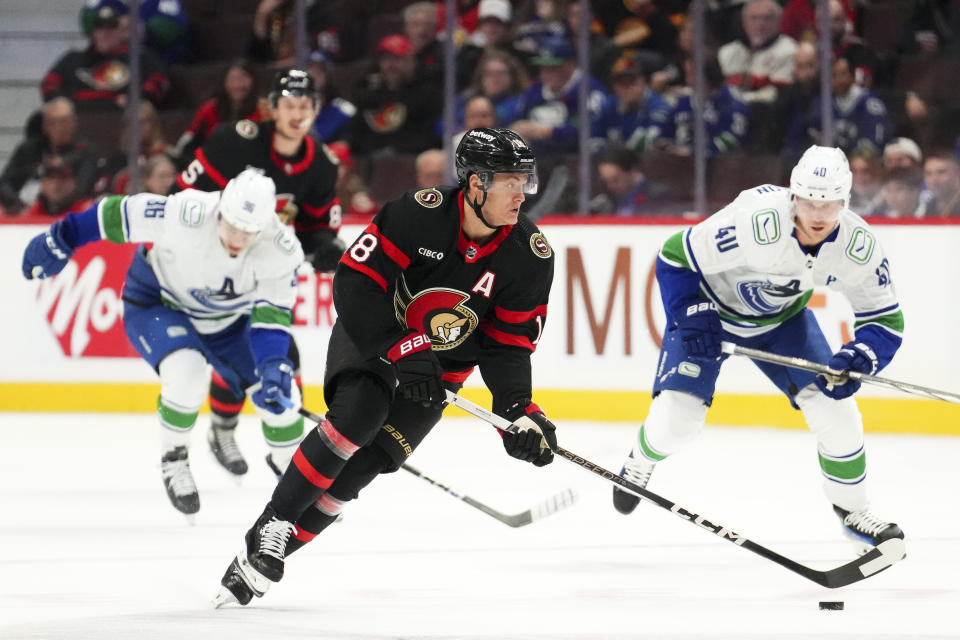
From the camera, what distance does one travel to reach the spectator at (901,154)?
7078 mm

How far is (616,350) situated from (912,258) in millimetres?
1515

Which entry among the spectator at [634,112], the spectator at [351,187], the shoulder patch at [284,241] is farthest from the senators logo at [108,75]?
the shoulder patch at [284,241]

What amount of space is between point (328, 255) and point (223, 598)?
212 centimetres

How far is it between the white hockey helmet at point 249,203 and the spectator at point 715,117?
320 centimetres

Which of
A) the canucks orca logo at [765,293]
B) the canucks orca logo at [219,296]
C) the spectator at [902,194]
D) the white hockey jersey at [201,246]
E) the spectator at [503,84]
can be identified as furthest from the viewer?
the spectator at [503,84]

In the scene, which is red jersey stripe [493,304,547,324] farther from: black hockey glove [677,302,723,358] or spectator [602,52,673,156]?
spectator [602,52,673,156]

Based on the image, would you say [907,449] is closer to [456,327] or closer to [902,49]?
[902,49]

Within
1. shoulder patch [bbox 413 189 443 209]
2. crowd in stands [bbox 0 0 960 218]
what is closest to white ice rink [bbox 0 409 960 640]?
shoulder patch [bbox 413 189 443 209]

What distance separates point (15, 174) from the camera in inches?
309

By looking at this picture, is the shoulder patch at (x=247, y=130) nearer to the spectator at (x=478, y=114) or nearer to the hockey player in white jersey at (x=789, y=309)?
the hockey player in white jersey at (x=789, y=309)

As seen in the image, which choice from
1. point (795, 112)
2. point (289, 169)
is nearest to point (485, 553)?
point (289, 169)

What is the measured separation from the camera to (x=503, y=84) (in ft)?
24.8

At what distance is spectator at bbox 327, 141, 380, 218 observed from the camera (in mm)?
7773

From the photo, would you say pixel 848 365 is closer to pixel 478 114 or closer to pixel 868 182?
pixel 868 182
